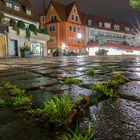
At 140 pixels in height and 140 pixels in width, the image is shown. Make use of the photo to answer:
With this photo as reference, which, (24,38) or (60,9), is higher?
(60,9)

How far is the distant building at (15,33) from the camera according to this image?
26172mm

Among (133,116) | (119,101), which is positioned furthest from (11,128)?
(119,101)

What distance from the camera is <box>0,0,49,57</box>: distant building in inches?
1030

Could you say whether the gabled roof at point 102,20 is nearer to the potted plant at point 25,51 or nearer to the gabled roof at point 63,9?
the gabled roof at point 63,9

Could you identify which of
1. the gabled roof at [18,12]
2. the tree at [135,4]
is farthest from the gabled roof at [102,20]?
the tree at [135,4]

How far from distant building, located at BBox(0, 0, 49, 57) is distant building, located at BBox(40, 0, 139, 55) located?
422 inches

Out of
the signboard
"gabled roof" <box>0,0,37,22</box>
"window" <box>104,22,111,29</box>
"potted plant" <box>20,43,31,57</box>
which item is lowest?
"potted plant" <box>20,43,31,57</box>

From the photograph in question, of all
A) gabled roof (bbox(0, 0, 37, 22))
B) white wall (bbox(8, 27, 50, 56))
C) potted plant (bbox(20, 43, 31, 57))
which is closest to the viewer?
white wall (bbox(8, 27, 50, 56))

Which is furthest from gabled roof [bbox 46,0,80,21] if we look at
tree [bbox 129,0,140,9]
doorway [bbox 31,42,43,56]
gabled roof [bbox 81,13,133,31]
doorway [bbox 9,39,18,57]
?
tree [bbox 129,0,140,9]

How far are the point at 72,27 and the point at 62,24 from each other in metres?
2.76

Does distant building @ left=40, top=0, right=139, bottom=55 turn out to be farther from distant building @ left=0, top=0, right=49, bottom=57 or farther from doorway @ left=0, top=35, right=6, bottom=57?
doorway @ left=0, top=35, right=6, bottom=57

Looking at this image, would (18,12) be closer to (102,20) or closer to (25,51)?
(25,51)

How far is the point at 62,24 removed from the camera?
45.3 metres

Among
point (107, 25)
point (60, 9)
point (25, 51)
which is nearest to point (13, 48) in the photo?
Result: point (25, 51)
